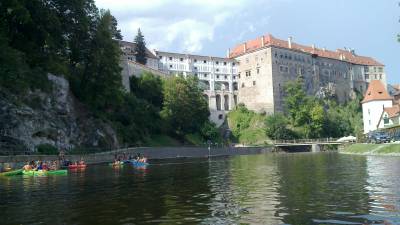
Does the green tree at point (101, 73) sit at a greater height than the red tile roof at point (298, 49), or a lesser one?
lesser

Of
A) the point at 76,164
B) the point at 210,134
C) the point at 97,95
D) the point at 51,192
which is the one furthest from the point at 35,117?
the point at 210,134

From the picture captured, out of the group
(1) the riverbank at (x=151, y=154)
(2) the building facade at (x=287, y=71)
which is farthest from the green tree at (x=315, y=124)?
(1) the riverbank at (x=151, y=154)

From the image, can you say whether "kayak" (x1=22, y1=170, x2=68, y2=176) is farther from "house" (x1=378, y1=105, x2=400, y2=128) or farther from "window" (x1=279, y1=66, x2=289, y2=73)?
"window" (x1=279, y1=66, x2=289, y2=73)

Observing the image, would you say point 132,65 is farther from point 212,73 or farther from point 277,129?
point 212,73

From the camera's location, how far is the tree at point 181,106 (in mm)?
92188

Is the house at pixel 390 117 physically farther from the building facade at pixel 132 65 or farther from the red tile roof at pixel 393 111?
the building facade at pixel 132 65

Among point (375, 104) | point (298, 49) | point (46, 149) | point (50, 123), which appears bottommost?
point (46, 149)

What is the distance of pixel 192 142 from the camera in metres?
93.8

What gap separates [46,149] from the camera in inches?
1976

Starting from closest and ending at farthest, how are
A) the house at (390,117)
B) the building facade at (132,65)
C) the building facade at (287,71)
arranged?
the house at (390,117)
the building facade at (132,65)
the building facade at (287,71)

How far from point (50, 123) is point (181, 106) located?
41.9 meters

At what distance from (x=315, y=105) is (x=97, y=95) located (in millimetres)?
64284

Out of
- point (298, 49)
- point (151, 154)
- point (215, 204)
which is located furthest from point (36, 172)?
point (298, 49)

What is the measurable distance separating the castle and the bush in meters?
68.9
